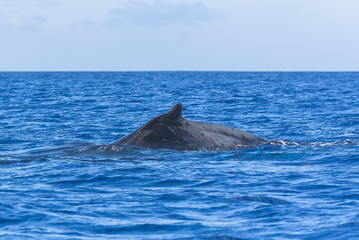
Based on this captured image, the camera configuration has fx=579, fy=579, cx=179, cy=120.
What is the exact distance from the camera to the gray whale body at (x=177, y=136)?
13867 mm

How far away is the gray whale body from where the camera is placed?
13867 mm

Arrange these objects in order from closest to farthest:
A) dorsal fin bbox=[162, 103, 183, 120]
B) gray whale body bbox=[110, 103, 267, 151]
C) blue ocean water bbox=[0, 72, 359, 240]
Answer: blue ocean water bbox=[0, 72, 359, 240], dorsal fin bbox=[162, 103, 183, 120], gray whale body bbox=[110, 103, 267, 151]

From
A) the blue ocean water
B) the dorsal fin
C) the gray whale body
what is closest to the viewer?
the blue ocean water

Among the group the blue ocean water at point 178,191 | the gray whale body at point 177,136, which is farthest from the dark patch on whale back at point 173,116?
the blue ocean water at point 178,191

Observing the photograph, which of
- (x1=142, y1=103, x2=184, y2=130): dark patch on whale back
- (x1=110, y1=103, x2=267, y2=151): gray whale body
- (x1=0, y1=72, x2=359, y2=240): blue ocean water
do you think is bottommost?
(x1=0, y1=72, x2=359, y2=240): blue ocean water

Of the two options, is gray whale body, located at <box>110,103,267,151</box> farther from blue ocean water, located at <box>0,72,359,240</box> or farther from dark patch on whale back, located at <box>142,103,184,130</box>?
blue ocean water, located at <box>0,72,359,240</box>

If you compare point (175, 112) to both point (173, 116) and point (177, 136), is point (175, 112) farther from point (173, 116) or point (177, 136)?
point (177, 136)

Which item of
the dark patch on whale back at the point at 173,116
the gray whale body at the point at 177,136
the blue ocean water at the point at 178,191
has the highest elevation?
the dark patch on whale back at the point at 173,116

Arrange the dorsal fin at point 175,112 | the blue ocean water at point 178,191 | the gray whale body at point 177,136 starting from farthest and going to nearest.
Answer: the gray whale body at point 177,136, the dorsal fin at point 175,112, the blue ocean water at point 178,191

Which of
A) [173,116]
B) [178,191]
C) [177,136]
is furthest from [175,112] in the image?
[178,191]

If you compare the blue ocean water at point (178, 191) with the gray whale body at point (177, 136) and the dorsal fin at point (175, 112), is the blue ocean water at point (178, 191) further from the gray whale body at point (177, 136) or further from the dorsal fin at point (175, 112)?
the dorsal fin at point (175, 112)

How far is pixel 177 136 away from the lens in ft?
46.5

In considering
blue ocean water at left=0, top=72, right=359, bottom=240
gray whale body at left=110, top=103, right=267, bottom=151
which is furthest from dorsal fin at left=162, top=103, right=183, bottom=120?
blue ocean water at left=0, top=72, right=359, bottom=240

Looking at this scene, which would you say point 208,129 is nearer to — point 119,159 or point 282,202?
point 119,159
